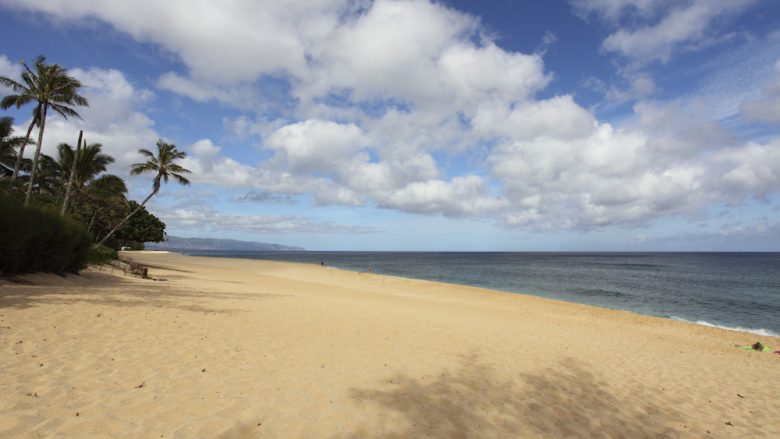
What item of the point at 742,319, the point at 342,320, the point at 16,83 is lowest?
the point at 742,319

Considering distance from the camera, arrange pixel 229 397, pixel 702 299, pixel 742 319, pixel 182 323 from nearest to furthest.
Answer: pixel 229 397 → pixel 182 323 → pixel 742 319 → pixel 702 299

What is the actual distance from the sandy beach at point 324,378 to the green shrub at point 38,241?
98 cm

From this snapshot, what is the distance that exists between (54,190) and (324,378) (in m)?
51.2

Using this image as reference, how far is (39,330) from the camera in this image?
285 inches

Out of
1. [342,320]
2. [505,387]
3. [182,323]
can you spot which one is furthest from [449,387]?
[182,323]

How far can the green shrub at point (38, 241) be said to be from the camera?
38.8 ft

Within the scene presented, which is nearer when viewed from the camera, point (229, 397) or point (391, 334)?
point (229, 397)

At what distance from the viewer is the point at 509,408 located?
6.26m

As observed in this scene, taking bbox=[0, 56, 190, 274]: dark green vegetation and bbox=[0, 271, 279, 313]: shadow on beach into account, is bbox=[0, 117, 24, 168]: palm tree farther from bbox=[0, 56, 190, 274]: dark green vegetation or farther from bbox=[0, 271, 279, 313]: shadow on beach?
bbox=[0, 271, 279, 313]: shadow on beach

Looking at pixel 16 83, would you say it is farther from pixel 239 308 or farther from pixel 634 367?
pixel 634 367

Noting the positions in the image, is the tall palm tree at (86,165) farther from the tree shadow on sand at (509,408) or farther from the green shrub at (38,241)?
the tree shadow on sand at (509,408)

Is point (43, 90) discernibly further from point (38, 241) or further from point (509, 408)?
point (509, 408)

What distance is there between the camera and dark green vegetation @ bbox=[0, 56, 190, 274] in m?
12.6

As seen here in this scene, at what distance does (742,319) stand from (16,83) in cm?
4973
